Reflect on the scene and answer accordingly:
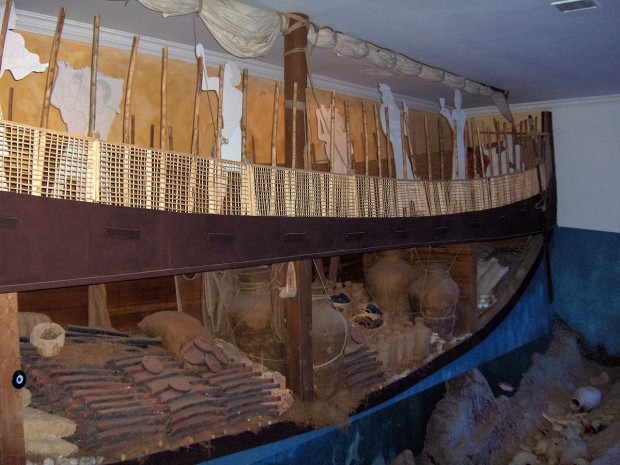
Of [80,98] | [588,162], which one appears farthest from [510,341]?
[80,98]

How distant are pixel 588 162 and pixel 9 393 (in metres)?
9.11

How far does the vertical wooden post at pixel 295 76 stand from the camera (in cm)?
452

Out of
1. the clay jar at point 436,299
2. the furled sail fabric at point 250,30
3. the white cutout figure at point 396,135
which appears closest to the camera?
the furled sail fabric at point 250,30

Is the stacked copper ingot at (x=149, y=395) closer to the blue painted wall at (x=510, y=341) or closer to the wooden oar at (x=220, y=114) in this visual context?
the blue painted wall at (x=510, y=341)

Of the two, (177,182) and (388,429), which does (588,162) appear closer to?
(388,429)

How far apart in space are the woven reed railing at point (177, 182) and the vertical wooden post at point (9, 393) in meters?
0.62

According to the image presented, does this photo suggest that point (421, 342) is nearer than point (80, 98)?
No

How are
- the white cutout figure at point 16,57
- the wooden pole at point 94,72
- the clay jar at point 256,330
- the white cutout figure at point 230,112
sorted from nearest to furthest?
the wooden pole at point 94,72, the white cutout figure at point 16,57, the white cutout figure at point 230,112, the clay jar at point 256,330

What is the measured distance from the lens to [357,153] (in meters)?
8.68

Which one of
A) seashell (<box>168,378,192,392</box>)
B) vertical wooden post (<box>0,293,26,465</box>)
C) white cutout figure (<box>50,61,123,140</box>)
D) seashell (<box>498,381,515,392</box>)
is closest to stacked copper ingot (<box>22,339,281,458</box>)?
seashell (<box>168,378,192,392</box>)

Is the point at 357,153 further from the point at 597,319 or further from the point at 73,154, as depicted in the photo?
the point at 73,154

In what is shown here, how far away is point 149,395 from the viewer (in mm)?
3857

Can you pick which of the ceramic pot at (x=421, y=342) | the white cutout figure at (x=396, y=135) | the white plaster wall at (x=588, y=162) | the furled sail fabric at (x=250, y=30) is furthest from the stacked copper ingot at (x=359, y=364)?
the white plaster wall at (x=588, y=162)

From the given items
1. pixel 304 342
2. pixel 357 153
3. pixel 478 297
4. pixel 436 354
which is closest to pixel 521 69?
pixel 357 153
